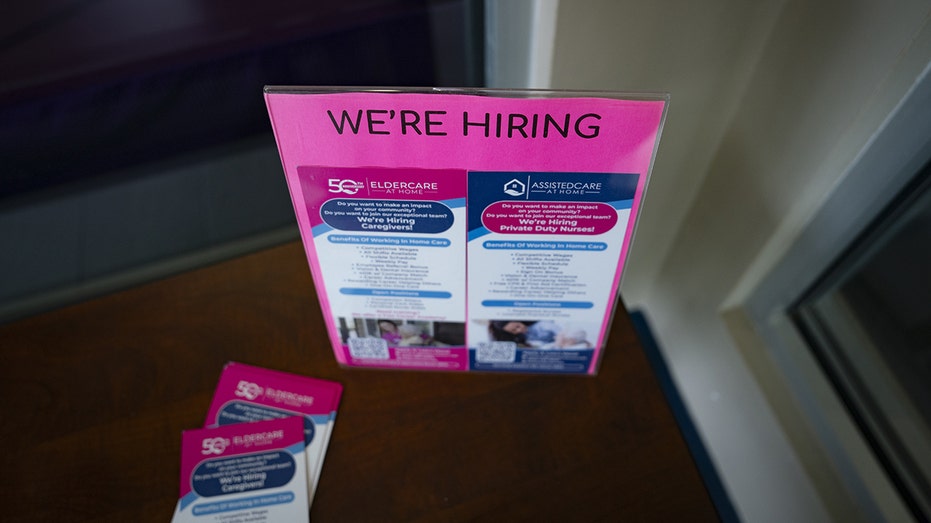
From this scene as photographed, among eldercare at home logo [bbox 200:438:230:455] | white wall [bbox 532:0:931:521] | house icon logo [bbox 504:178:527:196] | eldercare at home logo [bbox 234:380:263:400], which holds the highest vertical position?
white wall [bbox 532:0:931:521]

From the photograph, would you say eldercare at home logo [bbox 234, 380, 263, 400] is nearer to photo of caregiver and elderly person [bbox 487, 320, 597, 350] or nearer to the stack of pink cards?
the stack of pink cards

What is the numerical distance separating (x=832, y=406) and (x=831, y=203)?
297 millimetres

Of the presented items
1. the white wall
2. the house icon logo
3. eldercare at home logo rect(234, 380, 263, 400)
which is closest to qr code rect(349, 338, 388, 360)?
eldercare at home logo rect(234, 380, 263, 400)

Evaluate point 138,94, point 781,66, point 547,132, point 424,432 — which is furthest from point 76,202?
point 781,66

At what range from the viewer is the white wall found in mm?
663

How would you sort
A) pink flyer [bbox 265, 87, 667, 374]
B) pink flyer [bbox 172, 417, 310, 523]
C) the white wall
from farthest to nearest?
the white wall
pink flyer [bbox 172, 417, 310, 523]
pink flyer [bbox 265, 87, 667, 374]

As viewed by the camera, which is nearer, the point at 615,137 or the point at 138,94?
the point at 615,137

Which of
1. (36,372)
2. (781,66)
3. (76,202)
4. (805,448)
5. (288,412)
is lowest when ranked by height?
(805,448)

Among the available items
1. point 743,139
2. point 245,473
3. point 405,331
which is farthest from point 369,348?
point 743,139

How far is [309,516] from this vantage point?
0.56 meters

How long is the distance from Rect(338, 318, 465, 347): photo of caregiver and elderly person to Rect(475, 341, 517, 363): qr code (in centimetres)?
2

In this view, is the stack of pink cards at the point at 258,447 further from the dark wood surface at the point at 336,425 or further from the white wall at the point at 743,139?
the white wall at the point at 743,139

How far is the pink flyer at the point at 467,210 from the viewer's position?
0.43 meters

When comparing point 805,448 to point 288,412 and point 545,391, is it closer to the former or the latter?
point 545,391
